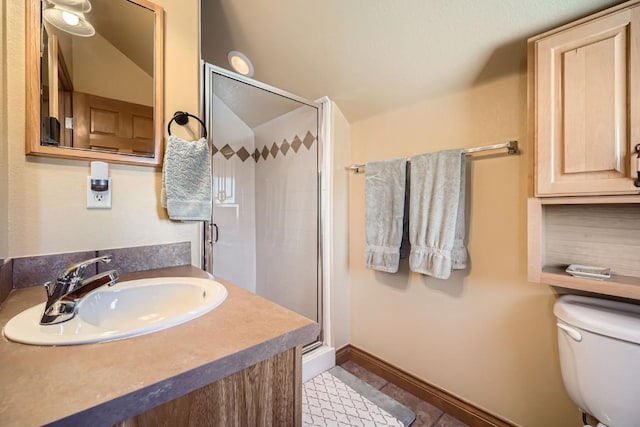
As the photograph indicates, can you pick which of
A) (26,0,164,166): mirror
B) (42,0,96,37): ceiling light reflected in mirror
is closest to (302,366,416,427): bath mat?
(26,0,164,166): mirror

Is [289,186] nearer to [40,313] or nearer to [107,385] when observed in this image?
[40,313]

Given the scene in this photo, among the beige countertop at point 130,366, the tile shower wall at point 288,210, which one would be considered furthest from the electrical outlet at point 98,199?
the tile shower wall at point 288,210

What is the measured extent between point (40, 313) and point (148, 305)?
0.27 m

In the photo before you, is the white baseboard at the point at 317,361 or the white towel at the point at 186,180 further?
the white baseboard at the point at 317,361

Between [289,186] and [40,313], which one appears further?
[289,186]

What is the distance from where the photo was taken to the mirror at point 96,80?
3.01 feet

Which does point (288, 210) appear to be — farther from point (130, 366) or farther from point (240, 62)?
point (130, 366)

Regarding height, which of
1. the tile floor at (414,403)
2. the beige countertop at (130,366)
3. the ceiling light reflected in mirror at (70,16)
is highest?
the ceiling light reflected in mirror at (70,16)

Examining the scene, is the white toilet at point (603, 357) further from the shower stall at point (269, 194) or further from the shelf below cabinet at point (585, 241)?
the shower stall at point (269, 194)

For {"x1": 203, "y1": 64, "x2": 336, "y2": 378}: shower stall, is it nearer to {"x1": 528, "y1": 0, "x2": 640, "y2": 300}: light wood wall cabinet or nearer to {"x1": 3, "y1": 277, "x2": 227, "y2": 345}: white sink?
{"x1": 3, "y1": 277, "x2": 227, "y2": 345}: white sink

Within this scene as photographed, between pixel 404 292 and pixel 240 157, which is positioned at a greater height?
pixel 240 157

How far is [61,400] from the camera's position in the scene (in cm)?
39

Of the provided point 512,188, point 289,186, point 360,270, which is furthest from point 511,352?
point 289,186

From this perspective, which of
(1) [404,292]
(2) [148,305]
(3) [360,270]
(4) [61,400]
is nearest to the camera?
(4) [61,400]
